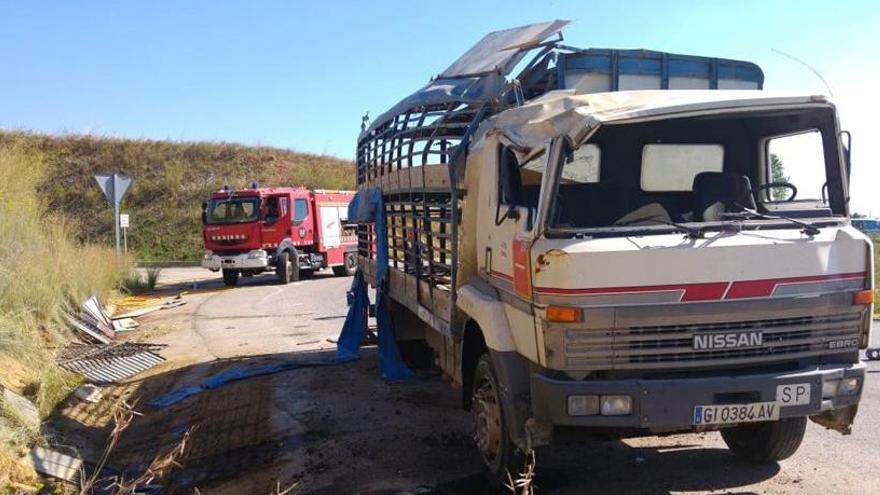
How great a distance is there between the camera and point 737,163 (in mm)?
5285

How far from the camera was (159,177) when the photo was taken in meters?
45.4

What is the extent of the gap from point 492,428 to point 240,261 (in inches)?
715

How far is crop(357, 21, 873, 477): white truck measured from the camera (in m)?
4.01

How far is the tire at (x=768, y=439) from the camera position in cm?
503

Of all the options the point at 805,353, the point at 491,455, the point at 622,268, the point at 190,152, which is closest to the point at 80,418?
the point at 491,455

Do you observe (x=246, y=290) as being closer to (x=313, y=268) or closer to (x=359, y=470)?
(x=313, y=268)

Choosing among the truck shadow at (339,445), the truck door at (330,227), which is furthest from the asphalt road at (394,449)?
the truck door at (330,227)

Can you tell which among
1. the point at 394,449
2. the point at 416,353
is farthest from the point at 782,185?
the point at 416,353

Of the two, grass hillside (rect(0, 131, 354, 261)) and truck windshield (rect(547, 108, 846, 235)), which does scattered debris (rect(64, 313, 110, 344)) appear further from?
grass hillside (rect(0, 131, 354, 261))

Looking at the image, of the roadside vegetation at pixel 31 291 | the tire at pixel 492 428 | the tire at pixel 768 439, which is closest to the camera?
the tire at pixel 492 428

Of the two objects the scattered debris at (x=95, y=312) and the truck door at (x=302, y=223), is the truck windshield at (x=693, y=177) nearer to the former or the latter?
the scattered debris at (x=95, y=312)

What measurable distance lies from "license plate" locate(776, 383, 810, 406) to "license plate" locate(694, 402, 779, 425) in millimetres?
51

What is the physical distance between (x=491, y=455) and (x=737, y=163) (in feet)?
8.71

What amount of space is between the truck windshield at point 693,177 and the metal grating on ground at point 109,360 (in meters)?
7.30
